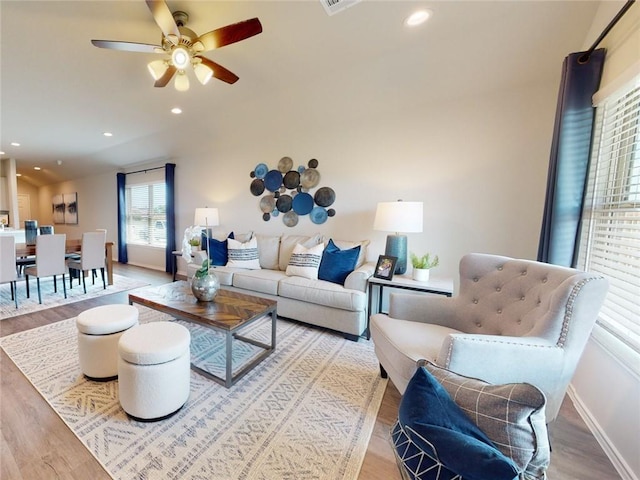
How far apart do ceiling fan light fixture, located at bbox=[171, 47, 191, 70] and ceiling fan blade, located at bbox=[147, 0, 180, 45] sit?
5 cm

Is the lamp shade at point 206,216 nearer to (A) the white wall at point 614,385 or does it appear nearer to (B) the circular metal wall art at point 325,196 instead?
(B) the circular metal wall art at point 325,196

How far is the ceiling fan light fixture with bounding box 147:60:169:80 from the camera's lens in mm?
2049

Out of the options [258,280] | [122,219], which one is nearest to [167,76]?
[258,280]

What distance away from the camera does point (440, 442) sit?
0.71 metres

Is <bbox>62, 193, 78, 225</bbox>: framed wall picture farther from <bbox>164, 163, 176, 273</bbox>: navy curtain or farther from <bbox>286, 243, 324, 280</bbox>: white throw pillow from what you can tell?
<bbox>286, 243, 324, 280</bbox>: white throw pillow

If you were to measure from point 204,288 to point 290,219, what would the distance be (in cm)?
191

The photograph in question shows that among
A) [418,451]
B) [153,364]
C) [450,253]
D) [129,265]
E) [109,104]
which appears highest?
[109,104]

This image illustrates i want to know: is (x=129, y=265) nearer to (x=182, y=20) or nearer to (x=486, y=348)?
(x=182, y=20)

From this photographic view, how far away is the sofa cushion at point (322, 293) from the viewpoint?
7.95ft

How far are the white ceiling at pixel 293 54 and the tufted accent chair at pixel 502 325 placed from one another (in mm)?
1771

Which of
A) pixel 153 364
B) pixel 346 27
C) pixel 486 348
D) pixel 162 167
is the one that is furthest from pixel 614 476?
pixel 162 167

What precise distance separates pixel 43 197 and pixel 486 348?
13136mm

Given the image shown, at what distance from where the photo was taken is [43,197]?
894 centimetres

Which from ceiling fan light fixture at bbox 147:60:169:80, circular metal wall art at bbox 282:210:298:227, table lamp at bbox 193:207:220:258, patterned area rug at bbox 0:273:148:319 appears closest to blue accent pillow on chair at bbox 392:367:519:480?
ceiling fan light fixture at bbox 147:60:169:80
